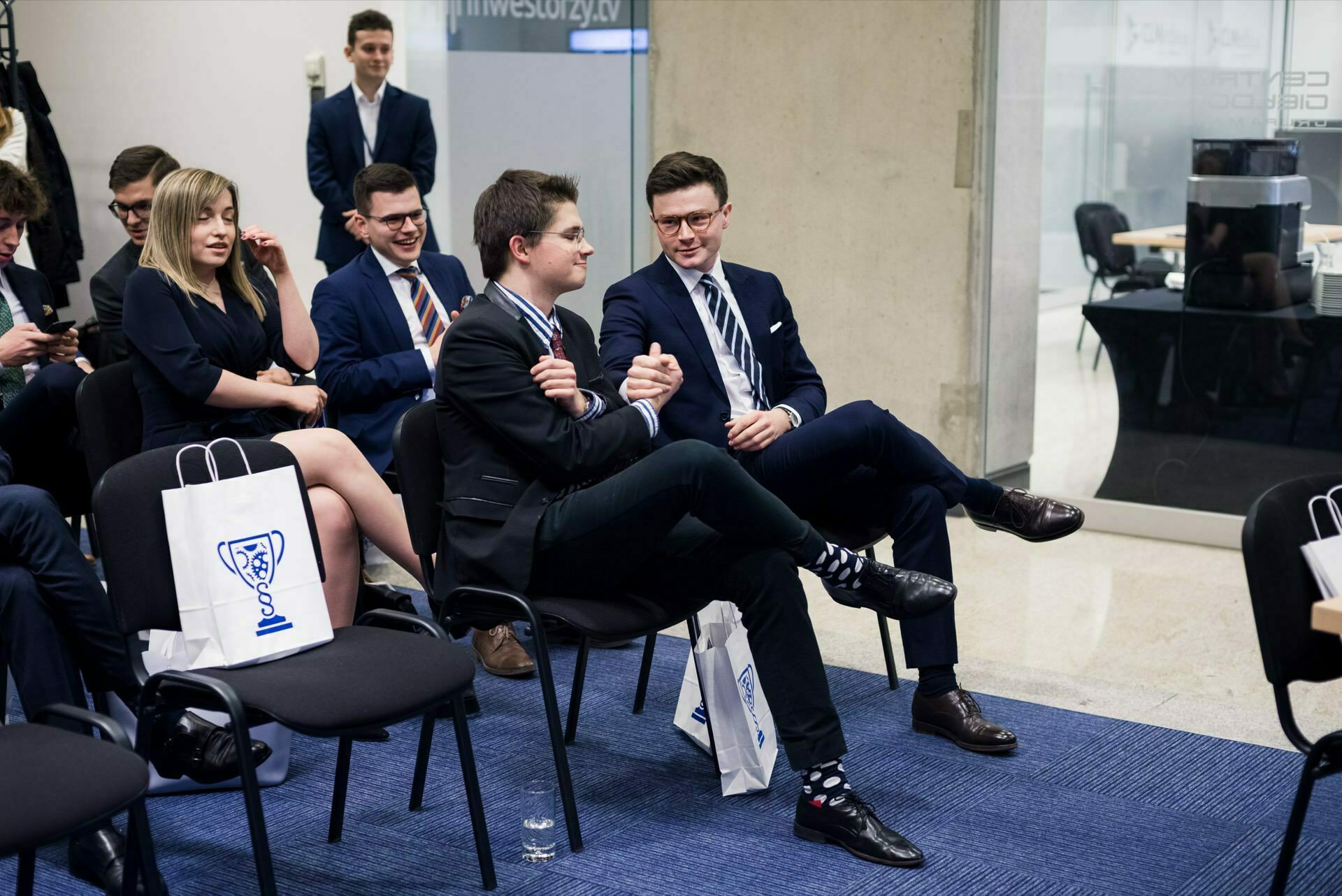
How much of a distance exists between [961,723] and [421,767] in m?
1.21

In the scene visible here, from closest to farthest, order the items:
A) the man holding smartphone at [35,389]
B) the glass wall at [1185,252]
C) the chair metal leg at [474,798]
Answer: the chair metal leg at [474,798] < the man holding smartphone at [35,389] < the glass wall at [1185,252]

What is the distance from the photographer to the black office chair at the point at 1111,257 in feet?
16.3

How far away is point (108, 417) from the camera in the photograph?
352 cm

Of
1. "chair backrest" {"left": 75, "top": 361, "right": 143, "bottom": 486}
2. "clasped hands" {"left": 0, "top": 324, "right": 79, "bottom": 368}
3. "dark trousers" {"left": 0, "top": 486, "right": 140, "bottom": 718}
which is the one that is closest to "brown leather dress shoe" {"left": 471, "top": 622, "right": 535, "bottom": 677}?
"chair backrest" {"left": 75, "top": 361, "right": 143, "bottom": 486}

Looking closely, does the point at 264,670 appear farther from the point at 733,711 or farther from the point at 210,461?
the point at 733,711

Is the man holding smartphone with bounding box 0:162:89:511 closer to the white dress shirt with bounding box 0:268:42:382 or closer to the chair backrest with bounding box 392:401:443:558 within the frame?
the white dress shirt with bounding box 0:268:42:382

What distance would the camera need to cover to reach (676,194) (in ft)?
11.2

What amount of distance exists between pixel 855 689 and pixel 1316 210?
92.5 inches

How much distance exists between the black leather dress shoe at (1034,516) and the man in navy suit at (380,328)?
131 centimetres

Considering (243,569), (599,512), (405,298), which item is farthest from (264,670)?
(405,298)

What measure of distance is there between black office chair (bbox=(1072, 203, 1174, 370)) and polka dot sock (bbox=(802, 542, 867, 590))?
2.52m

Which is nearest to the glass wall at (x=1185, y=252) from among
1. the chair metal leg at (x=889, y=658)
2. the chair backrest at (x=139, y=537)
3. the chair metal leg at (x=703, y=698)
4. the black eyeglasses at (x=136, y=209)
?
the chair metal leg at (x=889, y=658)

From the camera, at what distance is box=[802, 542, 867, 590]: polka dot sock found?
2.88 m

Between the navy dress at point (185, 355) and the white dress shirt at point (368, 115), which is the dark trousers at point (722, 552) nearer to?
the navy dress at point (185, 355)
